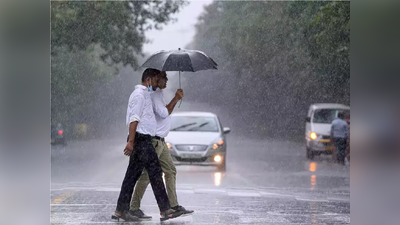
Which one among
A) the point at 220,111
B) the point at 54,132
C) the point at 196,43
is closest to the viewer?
the point at 54,132

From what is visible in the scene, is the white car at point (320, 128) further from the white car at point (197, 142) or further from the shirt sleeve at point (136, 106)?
the shirt sleeve at point (136, 106)

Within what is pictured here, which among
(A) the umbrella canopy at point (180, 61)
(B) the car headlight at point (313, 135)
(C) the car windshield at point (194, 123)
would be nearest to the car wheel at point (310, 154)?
(B) the car headlight at point (313, 135)

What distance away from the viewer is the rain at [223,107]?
41.0 feet

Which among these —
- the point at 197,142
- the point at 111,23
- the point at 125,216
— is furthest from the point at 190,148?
the point at 111,23

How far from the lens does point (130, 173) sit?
31.1ft

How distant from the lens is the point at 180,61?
9.77 metres

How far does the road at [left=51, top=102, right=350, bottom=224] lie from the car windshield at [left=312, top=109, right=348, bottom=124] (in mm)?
1236

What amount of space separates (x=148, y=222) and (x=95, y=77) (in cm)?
3364

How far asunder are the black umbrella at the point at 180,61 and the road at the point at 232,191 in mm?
1777

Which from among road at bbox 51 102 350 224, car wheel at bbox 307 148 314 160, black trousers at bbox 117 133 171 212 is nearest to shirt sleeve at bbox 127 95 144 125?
black trousers at bbox 117 133 171 212
